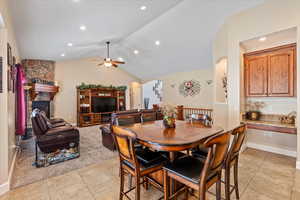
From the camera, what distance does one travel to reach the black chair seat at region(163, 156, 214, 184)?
148 cm

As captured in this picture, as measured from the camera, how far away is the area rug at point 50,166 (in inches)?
99.5

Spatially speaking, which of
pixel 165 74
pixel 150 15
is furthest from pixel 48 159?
pixel 165 74

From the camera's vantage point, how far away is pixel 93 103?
7.52m

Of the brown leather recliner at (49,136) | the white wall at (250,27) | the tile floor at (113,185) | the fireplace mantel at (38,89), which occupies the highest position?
the white wall at (250,27)

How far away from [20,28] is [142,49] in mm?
4295

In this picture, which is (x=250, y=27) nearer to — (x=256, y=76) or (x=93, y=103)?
(x=256, y=76)

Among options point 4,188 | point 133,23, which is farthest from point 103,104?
Answer: point 4,188

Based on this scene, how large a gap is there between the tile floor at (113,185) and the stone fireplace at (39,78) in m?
4.44

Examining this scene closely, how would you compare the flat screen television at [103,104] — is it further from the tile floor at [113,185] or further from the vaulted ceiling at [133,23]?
the tile floor at [113,185]

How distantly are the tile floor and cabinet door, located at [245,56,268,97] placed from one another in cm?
154

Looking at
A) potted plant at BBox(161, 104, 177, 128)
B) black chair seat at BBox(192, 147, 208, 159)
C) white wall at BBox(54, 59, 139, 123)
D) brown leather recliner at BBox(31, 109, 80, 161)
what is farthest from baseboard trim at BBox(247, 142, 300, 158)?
white wall at BBox(54, 59, 139, 123)

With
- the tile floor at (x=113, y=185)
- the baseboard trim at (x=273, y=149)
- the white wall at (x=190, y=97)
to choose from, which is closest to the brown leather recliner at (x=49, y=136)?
the tile floor at (x=113, y=185)

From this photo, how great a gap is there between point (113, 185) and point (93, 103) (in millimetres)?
5799

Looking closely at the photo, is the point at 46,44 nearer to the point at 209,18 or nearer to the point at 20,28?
the point at 20,28
